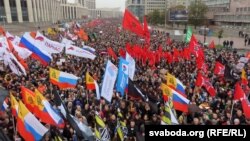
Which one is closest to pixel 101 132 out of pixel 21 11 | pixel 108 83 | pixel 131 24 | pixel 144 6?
pixel 108 83

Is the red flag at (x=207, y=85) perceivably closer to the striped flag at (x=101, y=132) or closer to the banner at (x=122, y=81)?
the banner at (x=122, y=81)

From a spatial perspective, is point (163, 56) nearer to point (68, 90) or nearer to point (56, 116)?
point (68, 90)

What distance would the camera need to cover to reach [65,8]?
16375cm

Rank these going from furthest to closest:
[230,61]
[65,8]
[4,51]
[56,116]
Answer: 1. [65,8]
2. [230,61]
3. [4,51]
4. [56,116]

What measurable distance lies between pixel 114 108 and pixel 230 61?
11507 mm

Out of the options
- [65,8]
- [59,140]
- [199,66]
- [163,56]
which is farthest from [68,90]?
[65,8]

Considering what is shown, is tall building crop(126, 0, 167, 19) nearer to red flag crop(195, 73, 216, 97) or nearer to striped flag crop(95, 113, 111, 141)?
red flag crop(195, 73, 216, 97)

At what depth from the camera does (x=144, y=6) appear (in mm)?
185625

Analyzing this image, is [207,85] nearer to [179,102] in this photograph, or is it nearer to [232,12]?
[179,102]

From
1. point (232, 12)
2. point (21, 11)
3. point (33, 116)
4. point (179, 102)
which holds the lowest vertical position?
point (179, 102)

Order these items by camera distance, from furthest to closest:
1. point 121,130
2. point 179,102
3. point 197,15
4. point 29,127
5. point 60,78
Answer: point 197,15 → point 60,78 → point 179,102 → point 121,130 → point 29,127

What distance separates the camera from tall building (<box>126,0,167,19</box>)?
572 ft

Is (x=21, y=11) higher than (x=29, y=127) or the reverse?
higher

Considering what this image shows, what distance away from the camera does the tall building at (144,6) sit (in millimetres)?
174250
